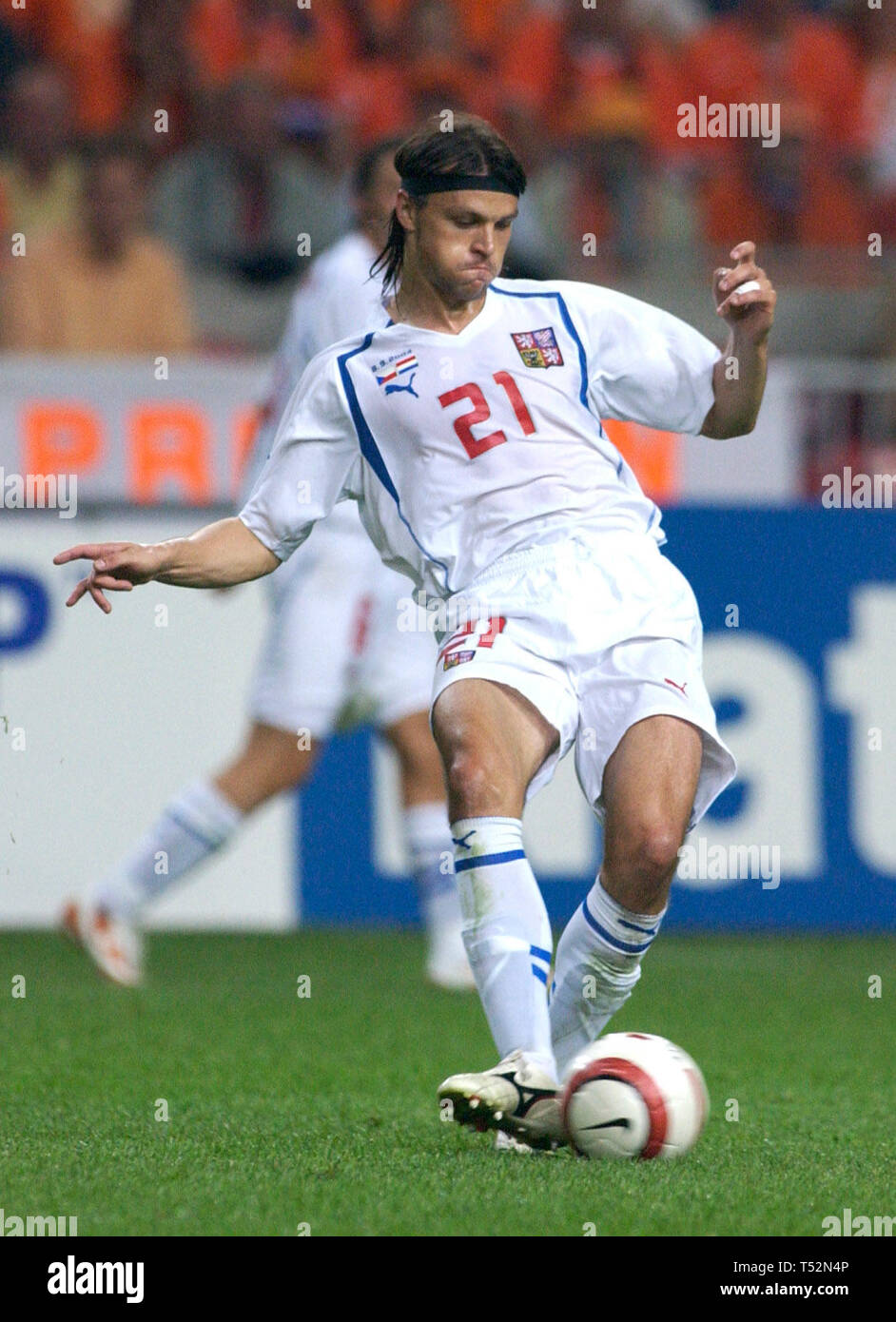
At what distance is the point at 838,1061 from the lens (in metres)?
5.82

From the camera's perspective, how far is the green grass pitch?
361 cm

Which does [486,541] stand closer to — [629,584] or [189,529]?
[629,584]

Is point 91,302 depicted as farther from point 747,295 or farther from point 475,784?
point 475,784

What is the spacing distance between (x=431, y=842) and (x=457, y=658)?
309 centimetres

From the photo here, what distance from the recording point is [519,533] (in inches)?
179

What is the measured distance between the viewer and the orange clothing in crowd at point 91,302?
406 inches

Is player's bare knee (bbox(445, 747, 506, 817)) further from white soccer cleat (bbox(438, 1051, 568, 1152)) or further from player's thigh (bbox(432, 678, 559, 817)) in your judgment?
white soccer cleat (bbox(438, 1051, 568, 1152))

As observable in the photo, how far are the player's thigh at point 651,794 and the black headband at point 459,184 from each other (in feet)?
3.73

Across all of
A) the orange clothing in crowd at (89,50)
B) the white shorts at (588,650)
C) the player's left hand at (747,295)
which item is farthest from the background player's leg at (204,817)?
the orange clothing in crowd at (89,50)

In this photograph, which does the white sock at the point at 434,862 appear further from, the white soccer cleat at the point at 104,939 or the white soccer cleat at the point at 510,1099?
the white soccer cleat at the point at 510,1099

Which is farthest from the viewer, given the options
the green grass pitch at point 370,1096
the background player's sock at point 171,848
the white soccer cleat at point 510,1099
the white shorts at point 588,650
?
the background player's sock at point 171,848

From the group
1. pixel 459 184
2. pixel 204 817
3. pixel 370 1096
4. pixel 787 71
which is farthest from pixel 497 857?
pixel 787 71

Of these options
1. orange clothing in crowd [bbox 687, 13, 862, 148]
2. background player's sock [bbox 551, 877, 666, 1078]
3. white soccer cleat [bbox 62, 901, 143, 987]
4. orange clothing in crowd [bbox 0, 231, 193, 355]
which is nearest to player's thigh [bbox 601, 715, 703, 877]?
background player's sock [bbox 551, 877, 666, 1078]
